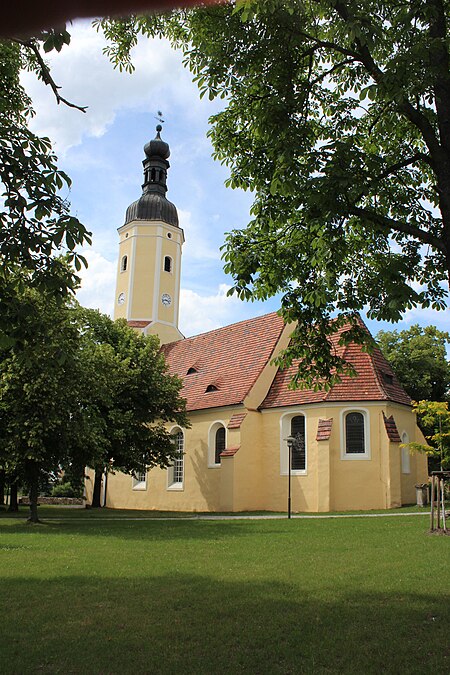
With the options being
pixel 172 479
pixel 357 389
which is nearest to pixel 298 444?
pixel 357 389

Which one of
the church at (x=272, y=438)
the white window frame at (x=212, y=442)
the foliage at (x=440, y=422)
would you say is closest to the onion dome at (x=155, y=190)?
the church at (x=272, y=438)

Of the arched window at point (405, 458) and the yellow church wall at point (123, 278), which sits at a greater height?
the yellow church wall at point (123, 278)

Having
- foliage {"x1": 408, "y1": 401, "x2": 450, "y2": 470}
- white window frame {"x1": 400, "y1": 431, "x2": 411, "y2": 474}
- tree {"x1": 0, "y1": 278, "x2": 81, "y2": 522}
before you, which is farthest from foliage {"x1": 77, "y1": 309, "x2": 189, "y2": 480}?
foliage {"x1": 408, "y1": 401, "x2": 450, "y2": 470}

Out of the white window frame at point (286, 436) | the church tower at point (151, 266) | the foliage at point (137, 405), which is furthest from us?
the church tower at point (151, 266)

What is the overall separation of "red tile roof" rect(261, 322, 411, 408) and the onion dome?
885 inches

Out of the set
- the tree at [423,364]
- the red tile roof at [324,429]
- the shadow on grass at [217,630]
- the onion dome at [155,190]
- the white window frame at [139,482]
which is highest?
the onion dome at [155,190]

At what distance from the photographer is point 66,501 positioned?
4366 centimetres

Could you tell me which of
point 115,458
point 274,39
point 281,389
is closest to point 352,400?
point 281,389

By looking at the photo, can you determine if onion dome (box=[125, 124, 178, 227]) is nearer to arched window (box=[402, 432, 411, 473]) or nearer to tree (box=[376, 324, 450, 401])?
tree (box=[376, 324, 450, 401])

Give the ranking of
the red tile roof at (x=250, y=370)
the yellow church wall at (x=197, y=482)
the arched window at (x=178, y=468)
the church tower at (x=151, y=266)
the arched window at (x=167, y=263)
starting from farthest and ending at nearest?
the arched window at (x=167, y=263), the church tower at (x=151, y=266), the arched window at (x=178, y=468), the yellow church wall at (x=197, y=482), the red tile roof at (x=250, y=370)

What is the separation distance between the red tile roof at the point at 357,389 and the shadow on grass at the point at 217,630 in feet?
62.5

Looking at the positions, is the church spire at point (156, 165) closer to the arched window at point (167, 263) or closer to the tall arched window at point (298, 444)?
the arched window at point (167, 263)

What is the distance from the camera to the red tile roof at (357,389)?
27.5 metres

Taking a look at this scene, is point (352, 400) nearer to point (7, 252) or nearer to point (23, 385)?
point (23, 385)
